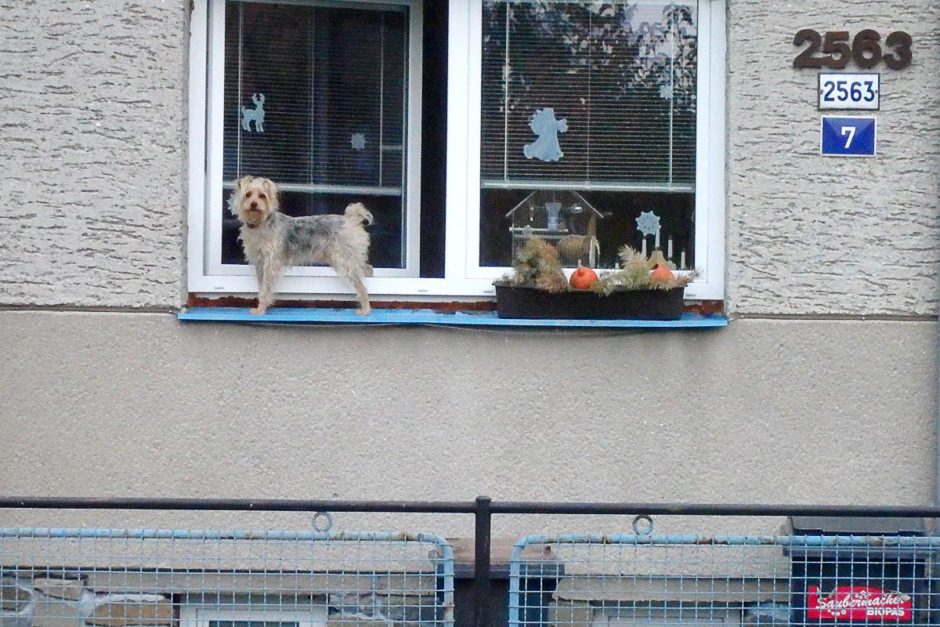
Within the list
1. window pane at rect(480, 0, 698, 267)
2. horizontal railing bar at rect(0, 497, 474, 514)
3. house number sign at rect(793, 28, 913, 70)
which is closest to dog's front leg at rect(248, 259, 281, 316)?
window pane at rect(480, 0, 698, 267)

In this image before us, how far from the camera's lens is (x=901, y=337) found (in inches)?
198

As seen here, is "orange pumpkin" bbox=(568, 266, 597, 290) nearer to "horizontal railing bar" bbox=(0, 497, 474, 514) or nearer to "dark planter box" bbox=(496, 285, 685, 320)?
"dark planter box" bbox=(496, 285, 685, 320)

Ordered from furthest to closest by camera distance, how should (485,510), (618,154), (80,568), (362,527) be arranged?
(618,154)
(362,527)
(80,568)
(485,510)

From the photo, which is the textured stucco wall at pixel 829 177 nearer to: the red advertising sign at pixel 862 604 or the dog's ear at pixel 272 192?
the red advertising sign at pixel 862 604

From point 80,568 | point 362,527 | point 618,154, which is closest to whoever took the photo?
point 80,568

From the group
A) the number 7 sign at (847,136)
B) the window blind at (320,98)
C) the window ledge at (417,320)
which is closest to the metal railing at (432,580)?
the window ledge at (417,320)

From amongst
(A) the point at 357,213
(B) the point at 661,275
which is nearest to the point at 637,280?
(B) the point at 661,275

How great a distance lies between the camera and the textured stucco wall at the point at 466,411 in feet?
16.1

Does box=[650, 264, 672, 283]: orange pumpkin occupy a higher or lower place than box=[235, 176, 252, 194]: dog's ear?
lower

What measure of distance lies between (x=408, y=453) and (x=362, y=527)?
32 cm

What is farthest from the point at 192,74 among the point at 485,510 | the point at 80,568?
the point at 485,510

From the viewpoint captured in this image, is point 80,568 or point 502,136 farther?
point 502,136

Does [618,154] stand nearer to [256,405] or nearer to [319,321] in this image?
[319,321]

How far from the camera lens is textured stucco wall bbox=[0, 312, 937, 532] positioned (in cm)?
492
